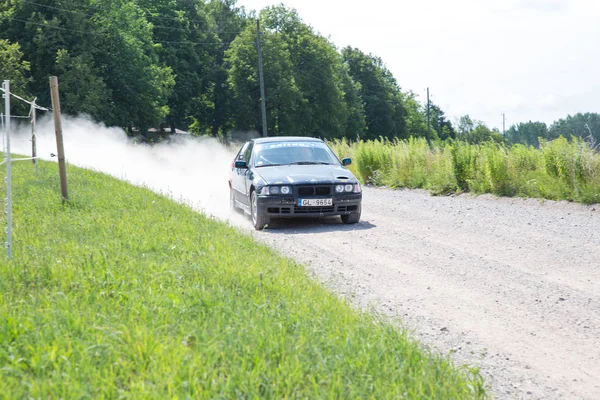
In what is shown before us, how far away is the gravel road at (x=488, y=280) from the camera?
495 cm

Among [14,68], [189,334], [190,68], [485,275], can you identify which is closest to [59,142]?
[485,275]

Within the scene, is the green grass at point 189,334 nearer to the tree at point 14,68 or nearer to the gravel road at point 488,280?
the gravel road at point 488,280

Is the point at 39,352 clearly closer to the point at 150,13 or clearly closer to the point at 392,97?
the point at 150,13

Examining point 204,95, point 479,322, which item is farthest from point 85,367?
point 204,95

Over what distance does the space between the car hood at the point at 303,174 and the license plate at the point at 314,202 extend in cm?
32

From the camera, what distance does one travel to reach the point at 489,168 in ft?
58.5

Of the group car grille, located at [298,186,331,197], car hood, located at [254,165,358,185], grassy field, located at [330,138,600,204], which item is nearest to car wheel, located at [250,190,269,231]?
car hood, located at [254,165,358,185]

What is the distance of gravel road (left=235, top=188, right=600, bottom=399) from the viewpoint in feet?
Result: 16.2

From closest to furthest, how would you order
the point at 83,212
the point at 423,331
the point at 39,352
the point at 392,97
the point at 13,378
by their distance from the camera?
1. the point at 13,378
2. the point at 39,352
3. the point at 423,331
4. the point at 83,212
5. the point at 392,97

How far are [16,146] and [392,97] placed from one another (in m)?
67.2

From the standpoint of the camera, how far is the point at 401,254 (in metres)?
9.37

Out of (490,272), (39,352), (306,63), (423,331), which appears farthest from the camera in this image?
(306,63)

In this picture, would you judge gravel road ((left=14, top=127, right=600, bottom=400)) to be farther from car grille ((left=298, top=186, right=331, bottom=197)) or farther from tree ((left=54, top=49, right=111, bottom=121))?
tree ((left=54, top=49, right=111, bottom=121))

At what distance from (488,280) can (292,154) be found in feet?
22.5
